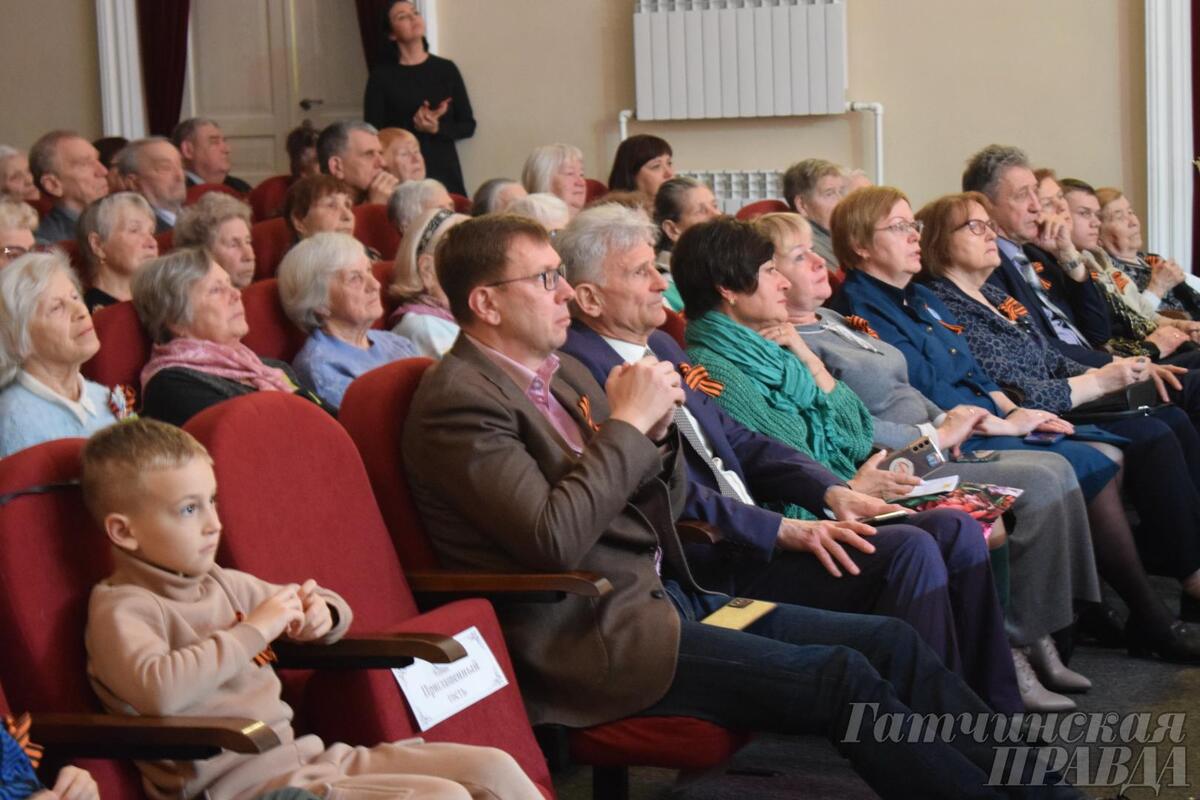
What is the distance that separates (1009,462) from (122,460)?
7.75 ft

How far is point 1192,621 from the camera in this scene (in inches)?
158

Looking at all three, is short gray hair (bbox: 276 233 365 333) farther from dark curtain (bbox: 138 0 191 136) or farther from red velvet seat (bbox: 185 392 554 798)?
dark curtain (bbox: 138 0 191 136)

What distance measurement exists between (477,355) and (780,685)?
72 cm

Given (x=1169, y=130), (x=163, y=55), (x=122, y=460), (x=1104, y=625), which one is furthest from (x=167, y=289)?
(x=163, y=55)

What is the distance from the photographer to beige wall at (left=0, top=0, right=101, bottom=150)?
9.20m

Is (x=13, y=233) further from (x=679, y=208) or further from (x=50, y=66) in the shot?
(x=50, y=66)

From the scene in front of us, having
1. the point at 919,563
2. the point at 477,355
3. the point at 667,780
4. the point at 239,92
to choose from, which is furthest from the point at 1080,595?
the point at 239,92

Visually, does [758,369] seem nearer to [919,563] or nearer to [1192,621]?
[919,563]

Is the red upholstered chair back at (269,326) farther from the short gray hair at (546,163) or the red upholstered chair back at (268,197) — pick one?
the red upholstered chair back at (268,197)

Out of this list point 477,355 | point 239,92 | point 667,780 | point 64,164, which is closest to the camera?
point 477,355

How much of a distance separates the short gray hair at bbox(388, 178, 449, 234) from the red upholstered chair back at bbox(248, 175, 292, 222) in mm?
1396

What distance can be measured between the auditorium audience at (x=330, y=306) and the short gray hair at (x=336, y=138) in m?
2.70

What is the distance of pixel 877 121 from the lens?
7797mm

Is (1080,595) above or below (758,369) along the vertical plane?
below
